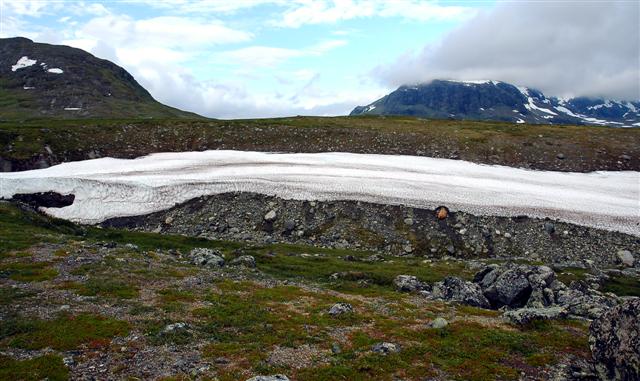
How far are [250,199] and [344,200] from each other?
456 inches

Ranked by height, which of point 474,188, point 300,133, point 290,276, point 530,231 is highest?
point 300,133

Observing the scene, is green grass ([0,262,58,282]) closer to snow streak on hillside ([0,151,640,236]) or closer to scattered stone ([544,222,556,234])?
snow streak on hillside ([0,151,640,236])

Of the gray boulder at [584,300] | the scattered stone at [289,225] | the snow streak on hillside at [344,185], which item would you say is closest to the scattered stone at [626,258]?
the snow streak on hillside at [344,185]

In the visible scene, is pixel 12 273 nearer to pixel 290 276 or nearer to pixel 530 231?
pixel 290 276

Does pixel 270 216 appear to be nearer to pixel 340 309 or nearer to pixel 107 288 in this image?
pixel 107 288

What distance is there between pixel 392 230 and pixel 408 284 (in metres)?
14.5

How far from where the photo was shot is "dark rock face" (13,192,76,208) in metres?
54.7

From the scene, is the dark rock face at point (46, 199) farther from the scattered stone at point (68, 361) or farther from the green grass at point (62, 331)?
the scattered stone at point (68, 361)

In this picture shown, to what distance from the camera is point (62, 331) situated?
20.0 m

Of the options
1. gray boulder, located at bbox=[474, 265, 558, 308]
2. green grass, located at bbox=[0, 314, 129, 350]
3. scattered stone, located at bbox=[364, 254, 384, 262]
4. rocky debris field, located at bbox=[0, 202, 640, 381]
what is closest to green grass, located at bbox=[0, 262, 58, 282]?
rocky debris field, located at bbox=[0, 202, 640, 381]

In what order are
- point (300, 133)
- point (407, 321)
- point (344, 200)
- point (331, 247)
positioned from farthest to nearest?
point (300, 133)
point (344, 200)
point (331, 247)
point (407, 321)

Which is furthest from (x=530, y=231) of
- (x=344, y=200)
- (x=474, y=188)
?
(x=344, y=200)

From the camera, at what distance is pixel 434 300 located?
97.8 feet

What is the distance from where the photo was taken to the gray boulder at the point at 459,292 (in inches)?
1168
